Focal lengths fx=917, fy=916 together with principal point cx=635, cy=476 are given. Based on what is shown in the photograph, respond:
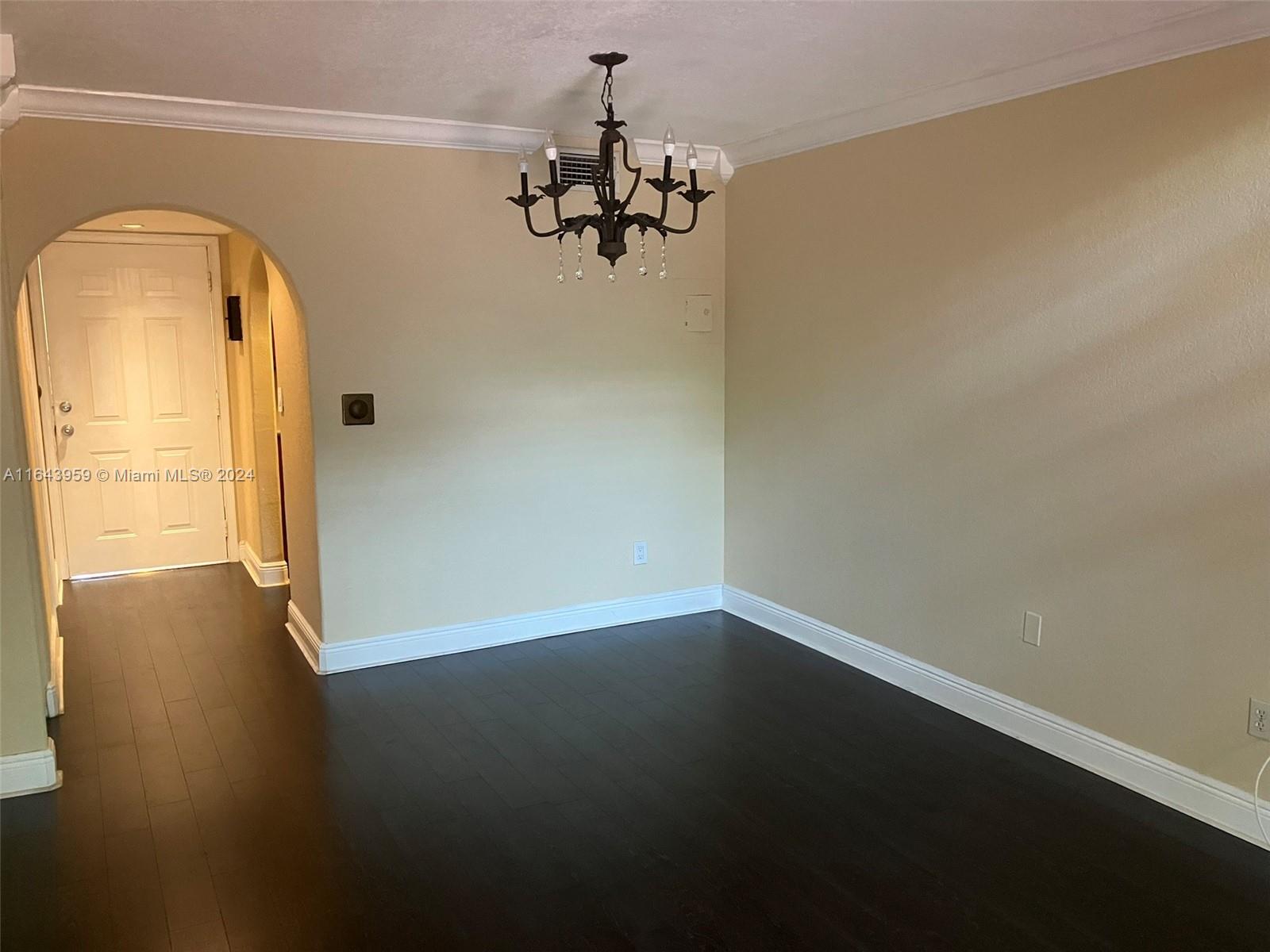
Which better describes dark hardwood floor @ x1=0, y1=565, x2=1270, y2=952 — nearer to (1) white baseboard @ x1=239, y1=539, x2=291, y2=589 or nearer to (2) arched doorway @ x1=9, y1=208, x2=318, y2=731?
(1) white baseboard @ x1=239, y1=539, x2=291, y2=589

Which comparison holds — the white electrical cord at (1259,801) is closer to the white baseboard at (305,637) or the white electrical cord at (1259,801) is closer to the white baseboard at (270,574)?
the white baseboard at (305,637)

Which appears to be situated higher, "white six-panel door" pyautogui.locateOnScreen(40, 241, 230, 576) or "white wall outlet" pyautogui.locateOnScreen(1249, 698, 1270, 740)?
"white six-panel door" pyautogui.locateOnScreen(40, 241, 230, 576)

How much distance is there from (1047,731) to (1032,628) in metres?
0.37

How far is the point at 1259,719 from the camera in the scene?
2668mm


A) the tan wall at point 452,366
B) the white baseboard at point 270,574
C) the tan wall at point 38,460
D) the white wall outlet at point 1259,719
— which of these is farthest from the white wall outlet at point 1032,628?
the white baseboard at point 270,574

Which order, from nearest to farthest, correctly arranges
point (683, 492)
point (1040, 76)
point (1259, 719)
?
1. point (1259, 719)
2. point (1040, 76)
3. point (683, 492)

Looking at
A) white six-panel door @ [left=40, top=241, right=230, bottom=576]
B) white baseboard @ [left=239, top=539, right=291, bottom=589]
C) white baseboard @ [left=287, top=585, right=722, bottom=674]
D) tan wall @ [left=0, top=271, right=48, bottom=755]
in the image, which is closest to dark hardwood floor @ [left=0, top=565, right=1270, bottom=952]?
white baseboard @ [left=287, top=585, right=722, bottom=674]

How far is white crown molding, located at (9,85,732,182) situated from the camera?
3.35 metres

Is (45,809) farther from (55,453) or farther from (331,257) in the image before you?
(55,453)

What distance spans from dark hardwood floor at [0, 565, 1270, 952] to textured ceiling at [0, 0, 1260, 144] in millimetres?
2381

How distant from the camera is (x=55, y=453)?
566 cm

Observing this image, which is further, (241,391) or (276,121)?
(241,391)

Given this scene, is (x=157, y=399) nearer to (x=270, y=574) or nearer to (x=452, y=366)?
(x=270, y=574)

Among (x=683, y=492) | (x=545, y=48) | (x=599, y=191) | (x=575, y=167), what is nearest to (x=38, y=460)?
(x=575, y=167)
